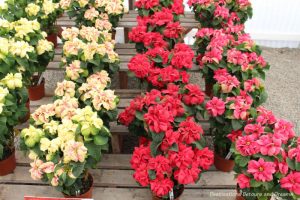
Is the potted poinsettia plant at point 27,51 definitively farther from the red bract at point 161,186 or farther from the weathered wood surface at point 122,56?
the red bract at point 161,186

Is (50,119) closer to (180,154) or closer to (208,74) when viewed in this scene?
(180,154)

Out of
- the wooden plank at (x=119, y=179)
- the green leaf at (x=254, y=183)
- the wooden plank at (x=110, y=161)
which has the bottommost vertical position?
the wooden plank at (x=119, y=179)

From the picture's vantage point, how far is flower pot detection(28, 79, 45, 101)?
2.47 m

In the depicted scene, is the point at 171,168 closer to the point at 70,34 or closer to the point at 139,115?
the point at 139,115

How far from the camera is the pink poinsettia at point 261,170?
137 centimetres

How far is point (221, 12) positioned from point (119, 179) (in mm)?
1569

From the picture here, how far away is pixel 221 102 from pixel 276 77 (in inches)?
86.5

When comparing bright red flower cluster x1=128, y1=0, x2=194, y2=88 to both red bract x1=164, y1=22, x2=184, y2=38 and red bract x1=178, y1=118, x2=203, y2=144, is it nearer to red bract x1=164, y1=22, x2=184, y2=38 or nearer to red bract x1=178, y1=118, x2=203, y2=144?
red bract x1=164, y1=22, x2=184, y2=38

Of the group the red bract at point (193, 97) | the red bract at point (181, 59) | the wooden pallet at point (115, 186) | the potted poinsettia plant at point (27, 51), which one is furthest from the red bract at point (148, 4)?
the wooden pallet at point (115, 186)

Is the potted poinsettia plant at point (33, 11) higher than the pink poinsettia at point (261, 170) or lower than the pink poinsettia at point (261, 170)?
higher

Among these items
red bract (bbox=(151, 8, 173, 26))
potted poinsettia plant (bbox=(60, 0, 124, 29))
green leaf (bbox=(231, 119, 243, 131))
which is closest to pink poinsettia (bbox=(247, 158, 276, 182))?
green leaf (bbox=(231, 119, 243, 131))

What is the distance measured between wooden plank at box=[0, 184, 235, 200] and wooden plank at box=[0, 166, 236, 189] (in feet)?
0.09

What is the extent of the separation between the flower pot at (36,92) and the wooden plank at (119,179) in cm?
63

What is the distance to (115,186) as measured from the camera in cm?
191
